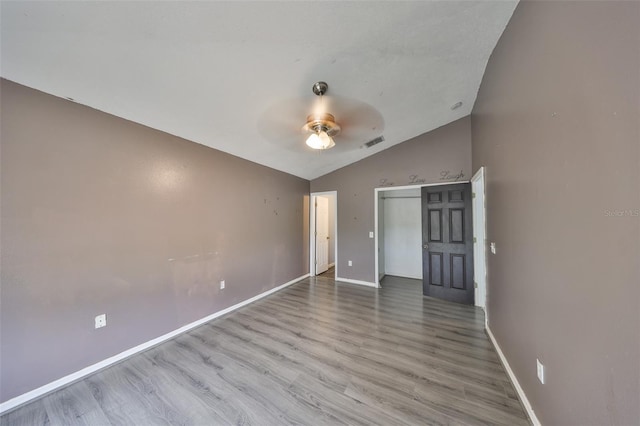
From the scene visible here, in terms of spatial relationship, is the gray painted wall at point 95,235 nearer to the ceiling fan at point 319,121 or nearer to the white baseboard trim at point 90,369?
the white baseboard trim at point 90,369

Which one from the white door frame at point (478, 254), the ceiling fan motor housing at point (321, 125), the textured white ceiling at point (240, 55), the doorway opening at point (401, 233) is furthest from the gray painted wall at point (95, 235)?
the white door frame at point (478, 254)

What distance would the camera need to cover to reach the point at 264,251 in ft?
13.0

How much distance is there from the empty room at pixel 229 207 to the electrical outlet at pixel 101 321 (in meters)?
0.01

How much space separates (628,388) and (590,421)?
377mm

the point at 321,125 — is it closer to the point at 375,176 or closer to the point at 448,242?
the point at 375,176

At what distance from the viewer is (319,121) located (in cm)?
220

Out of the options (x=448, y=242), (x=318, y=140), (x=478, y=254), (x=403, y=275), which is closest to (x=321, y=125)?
(x=318, y=140)

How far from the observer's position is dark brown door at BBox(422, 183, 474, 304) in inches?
137

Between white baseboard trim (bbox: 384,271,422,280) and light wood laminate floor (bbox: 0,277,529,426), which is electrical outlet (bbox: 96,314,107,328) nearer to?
light wood laminate floor (bbox: 0,277,529,426)

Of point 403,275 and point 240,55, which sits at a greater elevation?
point 240,55

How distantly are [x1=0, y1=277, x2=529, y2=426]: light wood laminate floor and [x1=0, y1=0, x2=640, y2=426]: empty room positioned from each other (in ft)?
0.06

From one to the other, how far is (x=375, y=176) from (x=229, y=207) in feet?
9.23

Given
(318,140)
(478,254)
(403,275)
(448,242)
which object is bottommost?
(403,275)

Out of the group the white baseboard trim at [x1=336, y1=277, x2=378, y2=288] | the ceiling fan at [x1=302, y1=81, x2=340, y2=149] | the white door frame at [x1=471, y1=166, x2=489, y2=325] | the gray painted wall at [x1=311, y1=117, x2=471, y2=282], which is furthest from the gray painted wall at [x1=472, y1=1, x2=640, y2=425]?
the white baseboard trim at [x1=336, y1=277, x2=378, y2=288]
